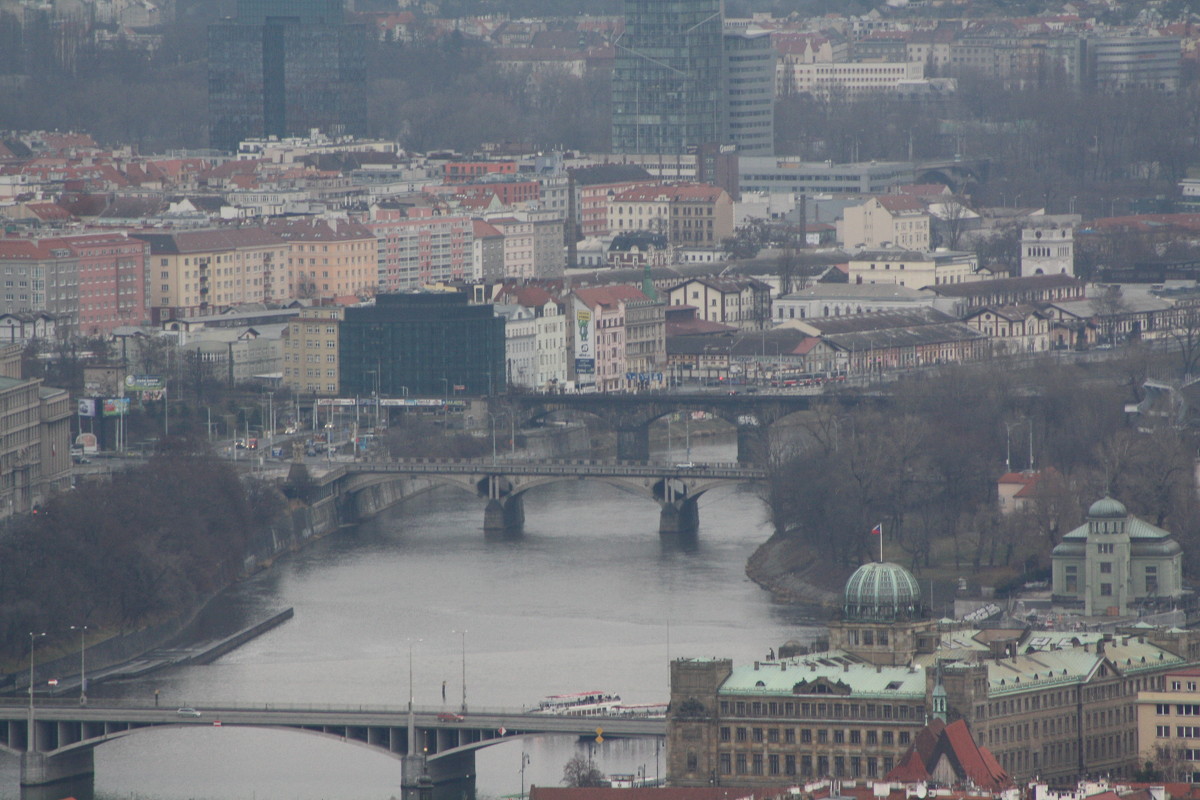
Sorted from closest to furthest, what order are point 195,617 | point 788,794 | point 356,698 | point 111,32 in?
1. point 788,794
2. point 356,698
3. point 195,617
4. point 111,32

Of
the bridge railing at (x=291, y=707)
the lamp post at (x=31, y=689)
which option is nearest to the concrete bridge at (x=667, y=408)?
the lamp post at (x=31, y=689)

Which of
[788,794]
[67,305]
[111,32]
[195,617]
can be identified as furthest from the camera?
[111,32]

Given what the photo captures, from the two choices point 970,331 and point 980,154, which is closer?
point 970,331

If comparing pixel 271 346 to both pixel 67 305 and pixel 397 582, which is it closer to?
pixel 67 305

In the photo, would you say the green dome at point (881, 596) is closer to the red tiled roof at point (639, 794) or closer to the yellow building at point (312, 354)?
the red tiled roof at point (639, 794)

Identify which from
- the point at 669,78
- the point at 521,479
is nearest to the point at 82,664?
the point at 521,479

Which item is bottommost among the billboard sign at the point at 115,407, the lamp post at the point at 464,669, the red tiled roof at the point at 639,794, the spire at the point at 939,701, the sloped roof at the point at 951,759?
the lamp post at the point at 464,669

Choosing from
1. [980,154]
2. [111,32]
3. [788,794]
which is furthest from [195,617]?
[111,32]
